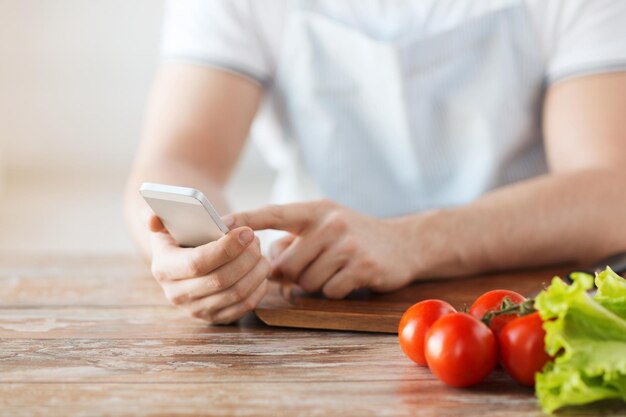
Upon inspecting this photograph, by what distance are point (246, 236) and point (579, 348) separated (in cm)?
47

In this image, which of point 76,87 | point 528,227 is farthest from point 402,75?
point 76,87

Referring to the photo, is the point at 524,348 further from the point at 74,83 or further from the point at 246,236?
the point at 74,83

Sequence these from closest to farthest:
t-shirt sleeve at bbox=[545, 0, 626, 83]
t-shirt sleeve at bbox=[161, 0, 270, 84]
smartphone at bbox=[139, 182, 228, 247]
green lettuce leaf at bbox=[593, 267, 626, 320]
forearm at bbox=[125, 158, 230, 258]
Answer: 1. green lettuce leaf at bbox=[593, 267, 626, 320]
2. smartphone at bbox=[139, 182, 228, 247]
3. forearm at bbox=[125, 158, 230, 258]
4. t-shirt sleeve at bbox=[545, 0, 626, 83]
5. t-shirt sleeve at bbox=[161, 0, 270, 84]

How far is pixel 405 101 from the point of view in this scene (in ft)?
6.25

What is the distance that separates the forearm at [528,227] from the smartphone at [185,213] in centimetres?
41

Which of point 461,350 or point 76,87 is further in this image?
point 76,87

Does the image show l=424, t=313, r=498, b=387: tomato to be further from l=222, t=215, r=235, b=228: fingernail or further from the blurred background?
the blurred background

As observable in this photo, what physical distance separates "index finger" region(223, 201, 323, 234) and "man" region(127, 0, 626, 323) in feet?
1.38

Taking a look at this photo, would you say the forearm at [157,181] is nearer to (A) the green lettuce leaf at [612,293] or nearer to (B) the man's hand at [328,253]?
(B) the man's hand at [328,253]

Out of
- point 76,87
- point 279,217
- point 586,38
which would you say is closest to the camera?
point 279,217

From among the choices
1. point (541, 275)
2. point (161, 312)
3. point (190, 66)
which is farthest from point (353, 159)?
point (161, 312)

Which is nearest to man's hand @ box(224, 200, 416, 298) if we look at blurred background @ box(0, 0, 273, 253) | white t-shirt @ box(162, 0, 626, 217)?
white t-shirt @ box(162, 0, 626, 217)

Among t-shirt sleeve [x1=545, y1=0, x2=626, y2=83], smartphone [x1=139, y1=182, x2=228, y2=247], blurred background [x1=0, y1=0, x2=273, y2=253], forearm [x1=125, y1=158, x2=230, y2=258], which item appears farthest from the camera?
blurred background [x1=0, y1=0, x2=273, y2=253]

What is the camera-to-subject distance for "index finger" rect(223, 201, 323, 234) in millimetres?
1204
